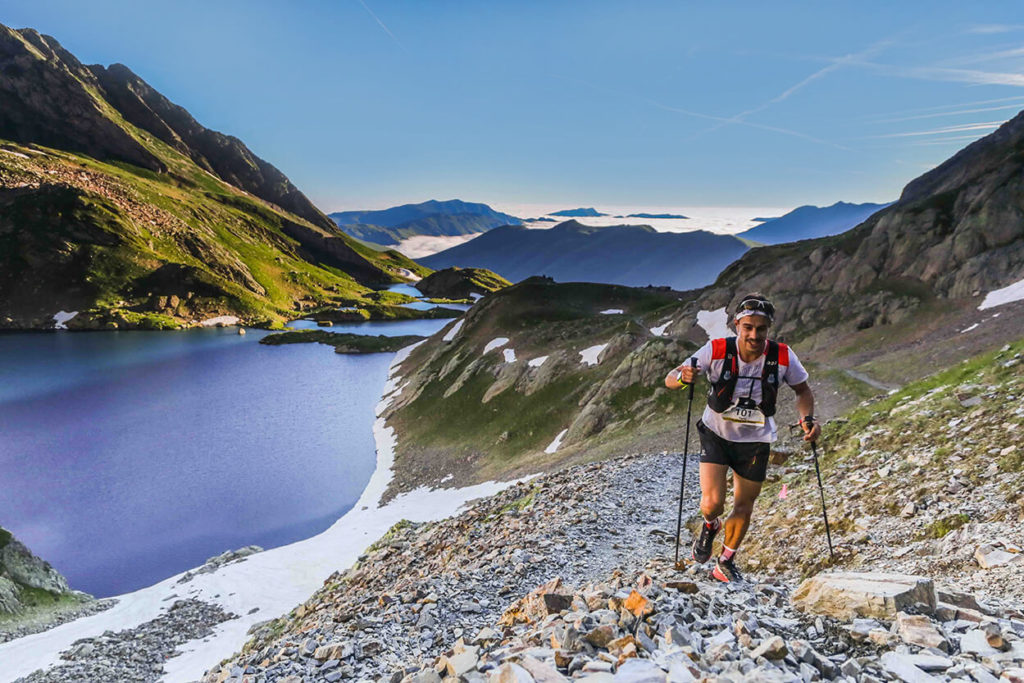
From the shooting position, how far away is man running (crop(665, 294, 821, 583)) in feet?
26.0

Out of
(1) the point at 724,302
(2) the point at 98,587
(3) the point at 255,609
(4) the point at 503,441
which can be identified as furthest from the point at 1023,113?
(2) the point at 98,587

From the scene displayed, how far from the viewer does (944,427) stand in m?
13.9

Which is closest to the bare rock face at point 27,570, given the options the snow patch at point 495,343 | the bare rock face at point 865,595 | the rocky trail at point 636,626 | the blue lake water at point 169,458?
the blue lake water at point 169,458

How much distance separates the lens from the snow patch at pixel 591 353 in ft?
177

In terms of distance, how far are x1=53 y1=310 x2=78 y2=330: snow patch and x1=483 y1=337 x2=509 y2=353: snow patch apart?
176449 millimetres

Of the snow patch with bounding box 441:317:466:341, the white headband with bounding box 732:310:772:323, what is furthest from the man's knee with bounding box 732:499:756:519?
the snow patch with bounding box 441:317:466:341

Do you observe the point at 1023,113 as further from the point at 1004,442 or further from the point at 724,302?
the point at 1004,442

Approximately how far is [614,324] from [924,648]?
2374 inches

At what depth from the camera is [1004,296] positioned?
36.2m

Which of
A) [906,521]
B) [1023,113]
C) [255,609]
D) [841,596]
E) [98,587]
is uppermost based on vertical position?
[1023,113]

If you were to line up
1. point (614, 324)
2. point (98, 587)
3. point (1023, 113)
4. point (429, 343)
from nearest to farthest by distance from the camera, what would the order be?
point (98, 587) → point (614, 324) → point (1023, 113) → point (429, 343)

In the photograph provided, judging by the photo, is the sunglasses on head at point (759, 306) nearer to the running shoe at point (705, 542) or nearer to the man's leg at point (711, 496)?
the man's leg at point (711, 496)

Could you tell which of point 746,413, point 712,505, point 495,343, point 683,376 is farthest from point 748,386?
point 495,343

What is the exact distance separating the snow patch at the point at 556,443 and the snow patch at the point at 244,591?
21.4 ft
